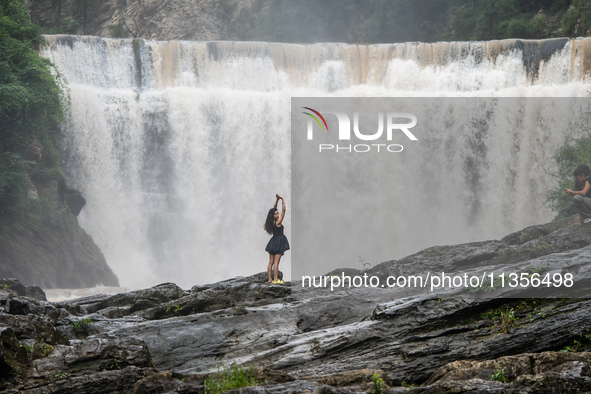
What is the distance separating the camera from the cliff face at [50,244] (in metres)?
23.6

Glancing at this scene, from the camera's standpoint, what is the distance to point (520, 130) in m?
27.8

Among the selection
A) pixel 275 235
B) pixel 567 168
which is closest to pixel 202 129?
pixel 567 168

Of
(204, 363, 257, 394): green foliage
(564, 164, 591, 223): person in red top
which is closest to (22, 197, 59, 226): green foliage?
(564, 164, 591, 223): person in red top

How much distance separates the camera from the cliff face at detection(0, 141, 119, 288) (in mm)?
23578

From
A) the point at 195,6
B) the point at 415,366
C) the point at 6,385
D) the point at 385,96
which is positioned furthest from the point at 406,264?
the point at 195,6

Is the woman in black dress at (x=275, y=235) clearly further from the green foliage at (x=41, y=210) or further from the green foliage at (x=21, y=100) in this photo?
the green foliage at (x=41, y=210)

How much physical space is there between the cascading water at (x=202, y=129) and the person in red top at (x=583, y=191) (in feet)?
45.3

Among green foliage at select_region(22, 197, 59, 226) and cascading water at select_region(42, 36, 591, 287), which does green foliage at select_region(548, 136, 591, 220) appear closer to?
cascading water at select_region(42, 36, 591, 287)

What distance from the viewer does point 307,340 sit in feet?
31.2

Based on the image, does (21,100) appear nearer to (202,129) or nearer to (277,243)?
(202,129)

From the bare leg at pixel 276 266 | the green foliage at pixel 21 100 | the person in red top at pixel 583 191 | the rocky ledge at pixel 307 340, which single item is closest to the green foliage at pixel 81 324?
the rocky ledge at pixel 307 340

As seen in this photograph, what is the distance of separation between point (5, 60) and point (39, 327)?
1893cm

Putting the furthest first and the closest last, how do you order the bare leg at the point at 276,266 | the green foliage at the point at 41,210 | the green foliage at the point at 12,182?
the green foliage at the point at 41,210 → the green foliage at the point at 12,182 → the bare leg at the point at 276,266

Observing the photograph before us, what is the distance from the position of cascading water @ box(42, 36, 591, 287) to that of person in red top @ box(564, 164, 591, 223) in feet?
45.3
